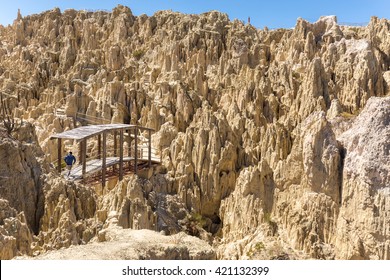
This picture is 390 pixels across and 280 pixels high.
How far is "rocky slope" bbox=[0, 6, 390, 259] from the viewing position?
13.5m

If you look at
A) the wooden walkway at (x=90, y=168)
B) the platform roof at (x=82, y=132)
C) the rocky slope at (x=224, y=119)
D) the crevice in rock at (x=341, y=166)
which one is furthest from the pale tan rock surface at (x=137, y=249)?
the crevice in rock at (x=341, y=166)

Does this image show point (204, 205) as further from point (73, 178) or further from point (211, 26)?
point (211, 26)

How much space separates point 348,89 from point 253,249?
656 inches

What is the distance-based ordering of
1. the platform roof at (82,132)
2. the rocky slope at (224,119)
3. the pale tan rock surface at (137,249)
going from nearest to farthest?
the pale tan rock surface at (137,249) < the rocky slope at (224,119) < the platform roof at (82,132)

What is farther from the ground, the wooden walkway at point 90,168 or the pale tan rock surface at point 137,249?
the wooden walkway at point 90,168

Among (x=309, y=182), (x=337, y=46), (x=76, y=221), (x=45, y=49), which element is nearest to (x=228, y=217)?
(x=309, y=182)

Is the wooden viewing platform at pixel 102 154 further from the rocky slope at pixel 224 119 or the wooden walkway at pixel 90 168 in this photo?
the rocky slope at pixel 224 119

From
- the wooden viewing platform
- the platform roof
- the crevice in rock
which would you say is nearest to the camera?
the platform roof

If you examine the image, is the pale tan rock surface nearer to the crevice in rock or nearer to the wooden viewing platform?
the wooden viewing platform

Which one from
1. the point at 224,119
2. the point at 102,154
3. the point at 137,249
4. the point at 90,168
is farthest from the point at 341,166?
the point at 90,168

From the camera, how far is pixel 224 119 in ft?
73.9

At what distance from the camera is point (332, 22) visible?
1351 inches

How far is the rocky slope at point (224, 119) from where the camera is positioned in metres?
13.5

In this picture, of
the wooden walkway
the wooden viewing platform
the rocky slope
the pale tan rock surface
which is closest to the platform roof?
the wooden viewing platform
